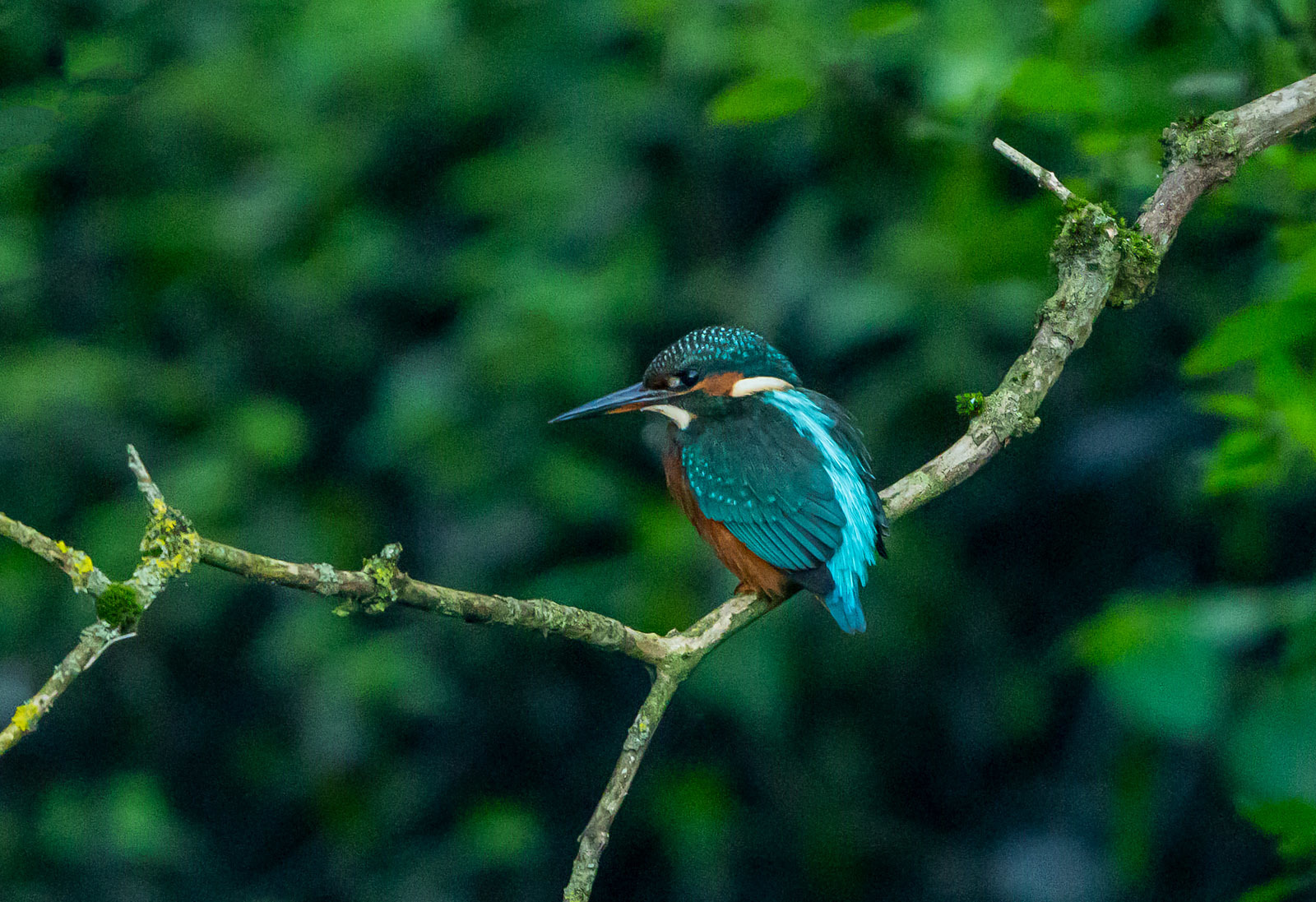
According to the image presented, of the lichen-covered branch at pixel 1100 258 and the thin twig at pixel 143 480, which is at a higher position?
the lichen-covered branch at pixel 1100 258

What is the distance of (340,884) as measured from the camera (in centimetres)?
351

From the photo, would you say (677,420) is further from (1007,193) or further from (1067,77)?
(1007,193)

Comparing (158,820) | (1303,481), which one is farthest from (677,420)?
(158,820)

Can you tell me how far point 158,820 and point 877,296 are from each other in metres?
2.30

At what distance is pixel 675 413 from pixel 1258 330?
0.87 metres

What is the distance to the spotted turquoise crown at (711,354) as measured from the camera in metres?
1.86

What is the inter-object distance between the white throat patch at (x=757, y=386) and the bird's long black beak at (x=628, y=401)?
0.31 ft

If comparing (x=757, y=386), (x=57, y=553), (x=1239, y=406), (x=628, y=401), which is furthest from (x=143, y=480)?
(x=1239, y=406)

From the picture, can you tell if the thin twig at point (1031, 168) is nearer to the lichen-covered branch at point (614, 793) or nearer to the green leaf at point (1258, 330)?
the green leaf at point (1258, 330)

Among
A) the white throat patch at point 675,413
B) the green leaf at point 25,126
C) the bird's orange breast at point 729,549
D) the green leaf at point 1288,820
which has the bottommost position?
the green leaf at point 1288,820

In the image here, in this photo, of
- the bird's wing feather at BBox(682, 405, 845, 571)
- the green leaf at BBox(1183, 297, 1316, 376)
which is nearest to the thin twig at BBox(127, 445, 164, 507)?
the bird's wing feather at BBox(682, 405, 845, 571)

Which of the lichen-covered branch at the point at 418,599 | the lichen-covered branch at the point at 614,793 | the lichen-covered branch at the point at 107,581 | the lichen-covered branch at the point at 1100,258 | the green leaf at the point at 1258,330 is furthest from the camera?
the lichen-covered branch at the point at 1100,258

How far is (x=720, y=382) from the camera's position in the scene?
1.88m

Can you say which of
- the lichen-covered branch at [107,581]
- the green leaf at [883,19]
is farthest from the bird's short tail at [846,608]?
the lichen-covered branch at [107,581]
